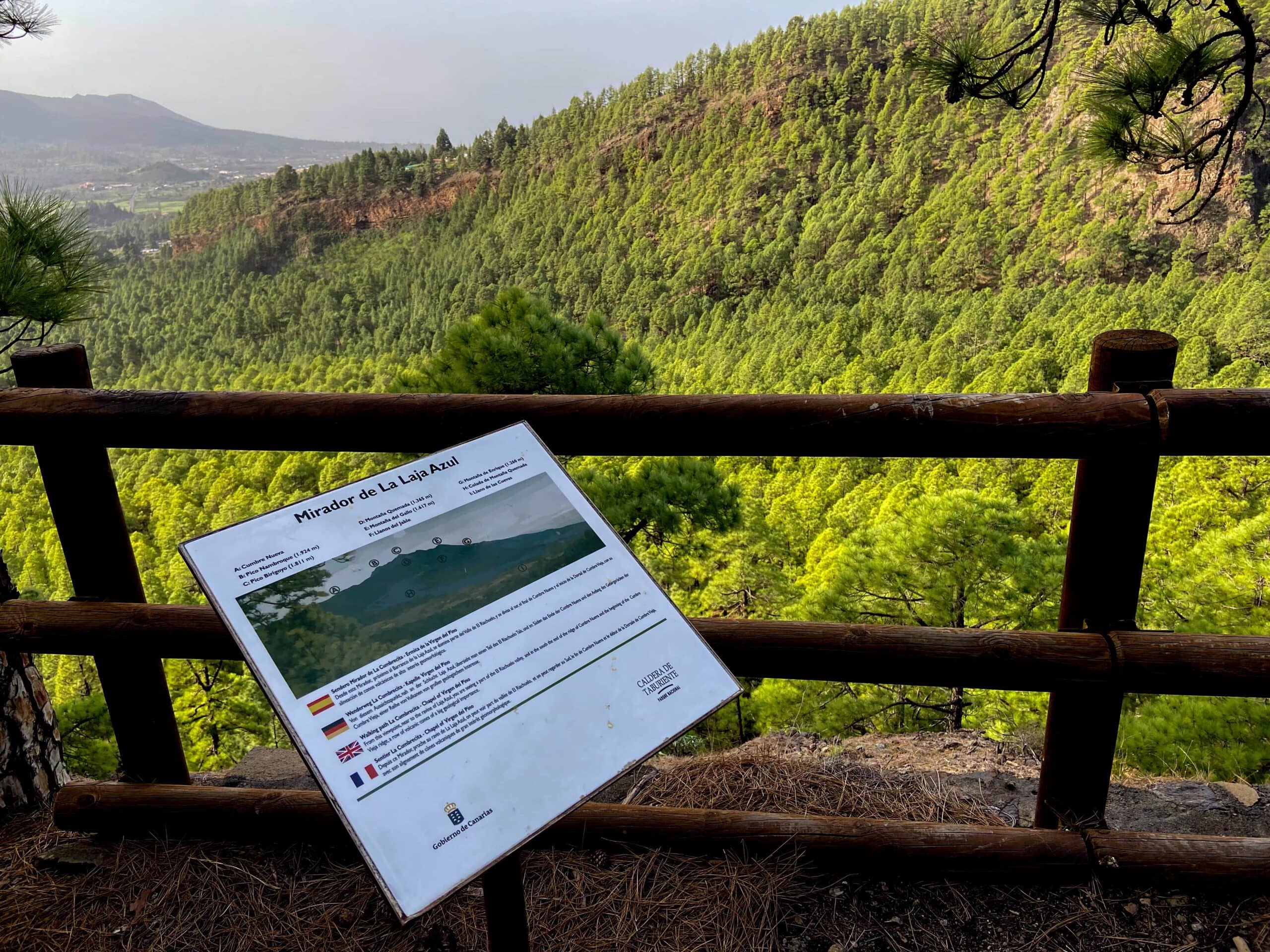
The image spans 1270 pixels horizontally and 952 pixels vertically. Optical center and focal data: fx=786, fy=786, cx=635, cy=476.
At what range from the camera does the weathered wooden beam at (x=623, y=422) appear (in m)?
1.49

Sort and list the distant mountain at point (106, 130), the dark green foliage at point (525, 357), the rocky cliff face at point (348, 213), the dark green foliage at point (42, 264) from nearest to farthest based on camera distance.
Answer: the dark green foliage at point (42, 264) → the dark green foliage at point (525, 357) → the rocky cliff face at point (348, 213) → the distant mountain at point (106, 130)

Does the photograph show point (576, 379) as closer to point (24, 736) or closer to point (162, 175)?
point (24, 736)

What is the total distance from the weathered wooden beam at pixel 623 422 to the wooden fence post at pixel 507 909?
747mm

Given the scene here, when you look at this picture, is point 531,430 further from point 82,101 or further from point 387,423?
point 82,101

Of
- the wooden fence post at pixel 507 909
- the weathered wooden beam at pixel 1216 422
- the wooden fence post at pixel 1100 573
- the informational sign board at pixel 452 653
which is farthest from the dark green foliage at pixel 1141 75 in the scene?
the wooden fence post at pixel 507 909

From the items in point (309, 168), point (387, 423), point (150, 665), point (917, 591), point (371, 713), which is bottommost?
point (917, 591)

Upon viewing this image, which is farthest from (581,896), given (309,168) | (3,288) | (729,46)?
(309,168)

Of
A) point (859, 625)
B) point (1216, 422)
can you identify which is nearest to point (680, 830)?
point (859, 625)

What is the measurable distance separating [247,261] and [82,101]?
16536cm

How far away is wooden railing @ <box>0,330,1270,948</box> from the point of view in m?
1.50

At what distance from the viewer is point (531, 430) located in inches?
52.1

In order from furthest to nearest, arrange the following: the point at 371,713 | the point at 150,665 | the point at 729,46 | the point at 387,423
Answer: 1. the point at 729,46
2. the point at 150,665
3. the point at 387,423
4. the point at 371,713

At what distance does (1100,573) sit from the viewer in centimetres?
160

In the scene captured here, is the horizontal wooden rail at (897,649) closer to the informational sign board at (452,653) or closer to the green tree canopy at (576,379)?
the informational sign board at (452,653)
